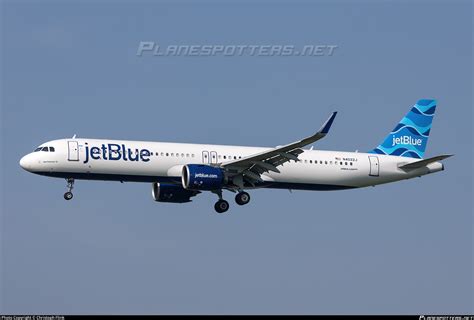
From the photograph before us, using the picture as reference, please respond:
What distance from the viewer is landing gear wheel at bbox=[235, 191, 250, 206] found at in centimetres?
6271

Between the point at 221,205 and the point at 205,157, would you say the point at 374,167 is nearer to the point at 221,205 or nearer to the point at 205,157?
the point at 221,205

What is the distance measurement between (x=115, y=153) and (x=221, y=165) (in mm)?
6168

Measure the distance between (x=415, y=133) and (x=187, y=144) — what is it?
54.5ft

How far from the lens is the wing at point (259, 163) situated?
2336 inches

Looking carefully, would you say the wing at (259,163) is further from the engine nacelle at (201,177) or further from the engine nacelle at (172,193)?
the engine nacelle at (172,193)

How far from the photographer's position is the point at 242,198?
6269 cm

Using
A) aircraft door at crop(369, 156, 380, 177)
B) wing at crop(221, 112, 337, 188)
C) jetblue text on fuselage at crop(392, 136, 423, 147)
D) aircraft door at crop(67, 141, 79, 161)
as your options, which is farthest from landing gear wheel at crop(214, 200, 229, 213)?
jetblue text on fuselage at crop(392, 136, 423, 147)

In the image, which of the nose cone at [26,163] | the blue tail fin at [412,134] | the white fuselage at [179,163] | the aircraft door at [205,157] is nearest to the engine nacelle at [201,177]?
the white fuselage at [179,163]

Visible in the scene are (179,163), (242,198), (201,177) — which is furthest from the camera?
(242,198)

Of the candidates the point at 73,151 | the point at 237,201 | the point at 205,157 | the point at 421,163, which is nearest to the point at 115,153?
the point at 73,151

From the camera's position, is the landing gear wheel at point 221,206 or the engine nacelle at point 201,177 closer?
the engine nacelle at point 201,177

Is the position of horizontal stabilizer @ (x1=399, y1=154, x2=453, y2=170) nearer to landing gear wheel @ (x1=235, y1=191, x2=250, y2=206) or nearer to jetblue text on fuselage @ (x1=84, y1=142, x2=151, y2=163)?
landing gear wheel @ (x1=235, y1=191, x2=250, y2=206)

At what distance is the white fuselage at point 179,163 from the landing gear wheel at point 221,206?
7.44ft

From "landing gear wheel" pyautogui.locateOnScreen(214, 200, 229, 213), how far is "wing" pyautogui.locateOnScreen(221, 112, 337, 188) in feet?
5.22
